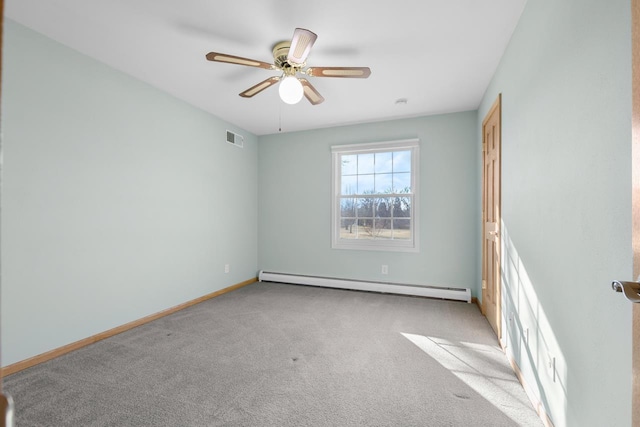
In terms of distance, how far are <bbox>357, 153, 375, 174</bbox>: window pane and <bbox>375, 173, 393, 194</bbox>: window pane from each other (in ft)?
0.49

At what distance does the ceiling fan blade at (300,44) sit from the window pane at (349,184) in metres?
2.58

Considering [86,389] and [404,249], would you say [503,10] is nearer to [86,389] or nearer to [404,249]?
[404,249]

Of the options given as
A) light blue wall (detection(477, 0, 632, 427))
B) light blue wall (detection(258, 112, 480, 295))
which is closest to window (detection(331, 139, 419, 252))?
light blue wall (detection(258, 112, 480, 295))

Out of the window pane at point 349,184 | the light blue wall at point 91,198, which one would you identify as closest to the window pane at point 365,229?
the window pane at point 349,184

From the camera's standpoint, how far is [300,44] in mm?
2160

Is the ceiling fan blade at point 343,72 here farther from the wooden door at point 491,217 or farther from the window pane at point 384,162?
the window pane at point 384,162

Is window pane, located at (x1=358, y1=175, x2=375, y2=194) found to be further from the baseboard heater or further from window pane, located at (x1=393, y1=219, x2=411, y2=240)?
the baseboard heater

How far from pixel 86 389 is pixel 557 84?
3.34 metres

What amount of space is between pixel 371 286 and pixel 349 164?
6.05ft

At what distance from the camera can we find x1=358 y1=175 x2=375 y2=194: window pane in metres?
4.73

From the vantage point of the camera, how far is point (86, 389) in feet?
6.82

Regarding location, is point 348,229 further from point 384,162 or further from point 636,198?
point 636,198

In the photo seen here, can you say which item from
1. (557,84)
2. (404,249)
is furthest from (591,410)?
(404,249)

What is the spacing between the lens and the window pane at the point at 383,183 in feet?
15.2
